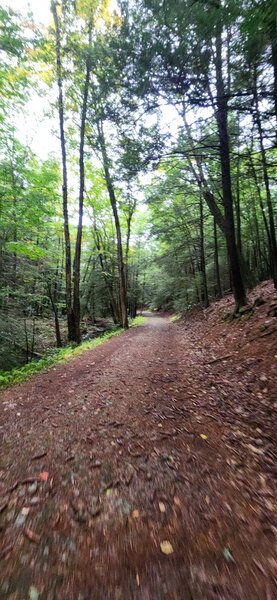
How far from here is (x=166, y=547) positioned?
1.87 meters

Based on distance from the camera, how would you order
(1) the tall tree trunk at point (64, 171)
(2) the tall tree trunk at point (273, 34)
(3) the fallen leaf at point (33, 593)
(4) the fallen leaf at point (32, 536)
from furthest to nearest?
(1) the tall tree trunk at point (64, 171) < (2) the tall tree trunk at point (273, 34) < (4) the fallen leaf at point (32, 536) < (3) the fallen leaf at point (33, 593)

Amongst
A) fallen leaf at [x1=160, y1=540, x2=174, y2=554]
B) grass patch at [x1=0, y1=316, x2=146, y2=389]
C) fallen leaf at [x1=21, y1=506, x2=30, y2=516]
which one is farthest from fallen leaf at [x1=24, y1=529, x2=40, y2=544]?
grass patch at [x1=0, y1=316, x2=146, y2=389]

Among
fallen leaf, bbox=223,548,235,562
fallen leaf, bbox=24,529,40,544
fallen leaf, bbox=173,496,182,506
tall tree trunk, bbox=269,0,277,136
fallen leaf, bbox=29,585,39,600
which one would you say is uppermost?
tall tree trunk, bbox=269,0,277,136

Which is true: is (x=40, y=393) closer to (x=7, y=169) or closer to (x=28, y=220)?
(x=28, y=220)

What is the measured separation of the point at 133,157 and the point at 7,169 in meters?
5.47

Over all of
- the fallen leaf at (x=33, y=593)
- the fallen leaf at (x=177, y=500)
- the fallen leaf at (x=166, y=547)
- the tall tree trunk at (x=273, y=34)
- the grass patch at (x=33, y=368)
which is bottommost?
the fallen leaf at (x=177, y=500)

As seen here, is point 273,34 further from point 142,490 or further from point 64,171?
point 64,171

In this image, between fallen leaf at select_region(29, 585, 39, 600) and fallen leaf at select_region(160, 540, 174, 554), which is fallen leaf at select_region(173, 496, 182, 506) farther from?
fallen leaf at select_region(29, 585, 39, 600)

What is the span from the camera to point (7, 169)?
8961 millimetres

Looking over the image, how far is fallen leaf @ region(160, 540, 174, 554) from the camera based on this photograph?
6.04 feet

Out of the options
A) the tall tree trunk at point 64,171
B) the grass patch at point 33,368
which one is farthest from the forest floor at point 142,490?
the tall tree trunk at point 64,171

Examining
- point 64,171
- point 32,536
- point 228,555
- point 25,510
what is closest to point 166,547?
point 228,555

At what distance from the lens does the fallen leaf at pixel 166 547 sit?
6.04ft

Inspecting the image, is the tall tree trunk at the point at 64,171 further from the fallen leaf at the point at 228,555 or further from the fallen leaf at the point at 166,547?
the fallen leaf at the point at 228,555
